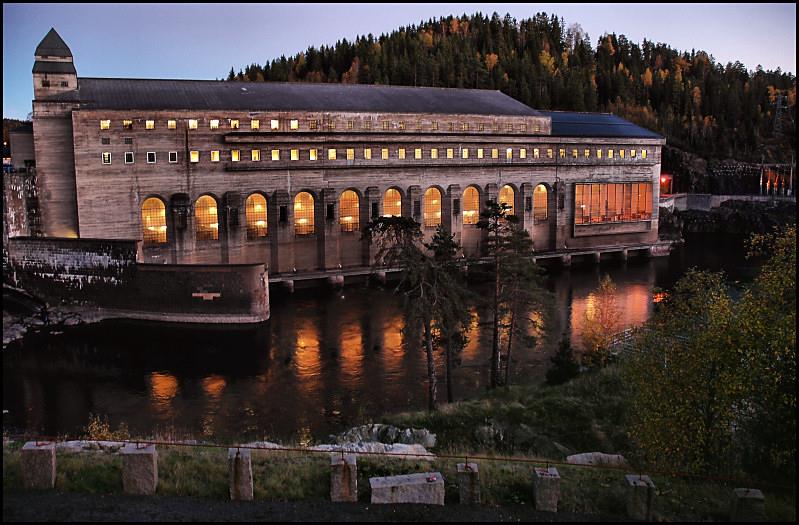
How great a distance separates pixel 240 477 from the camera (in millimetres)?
17906

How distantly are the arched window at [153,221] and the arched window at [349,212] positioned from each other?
18.3 m

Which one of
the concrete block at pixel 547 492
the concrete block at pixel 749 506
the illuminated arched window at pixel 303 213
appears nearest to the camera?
the concrete block at pixel 749 506

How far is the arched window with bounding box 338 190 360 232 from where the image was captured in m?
78.8

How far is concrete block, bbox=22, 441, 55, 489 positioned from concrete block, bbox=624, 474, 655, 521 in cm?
1399

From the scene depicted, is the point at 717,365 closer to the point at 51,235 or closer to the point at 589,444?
the point at 589,444

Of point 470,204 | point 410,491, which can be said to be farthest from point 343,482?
point 470,204

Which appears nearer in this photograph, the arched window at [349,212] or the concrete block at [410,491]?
the concrete block at [410,491]

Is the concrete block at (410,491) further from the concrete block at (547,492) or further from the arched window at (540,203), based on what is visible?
the arched window at (540,203)

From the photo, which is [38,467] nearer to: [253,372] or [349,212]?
[253,372]

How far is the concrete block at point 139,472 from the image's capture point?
1773cm

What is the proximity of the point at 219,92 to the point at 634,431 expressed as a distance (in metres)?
64.9

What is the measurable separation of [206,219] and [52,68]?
19.5 m

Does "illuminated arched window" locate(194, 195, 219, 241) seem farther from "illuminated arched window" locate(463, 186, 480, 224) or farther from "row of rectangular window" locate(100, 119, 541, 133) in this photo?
"illuminated arched window" locate(463, 186, 480, 224)

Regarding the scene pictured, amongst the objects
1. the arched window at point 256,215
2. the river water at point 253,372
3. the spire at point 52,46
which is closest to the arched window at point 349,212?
the arched window at point 256,215
